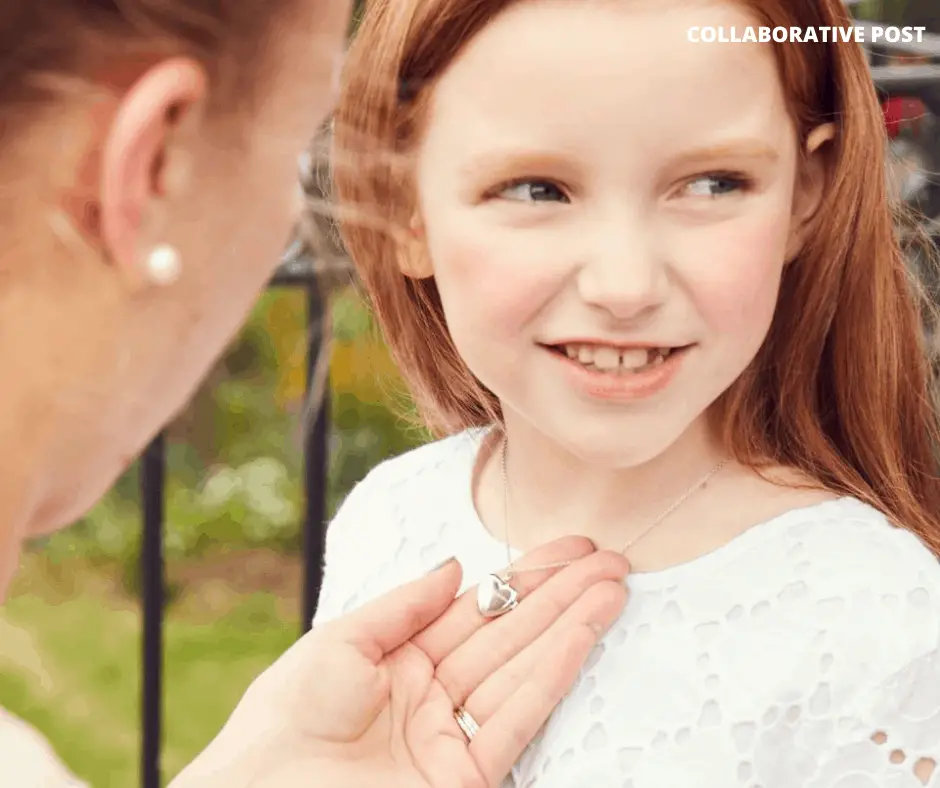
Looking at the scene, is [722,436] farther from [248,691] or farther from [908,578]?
[248,691]

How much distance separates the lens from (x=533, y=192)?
51 centimetres

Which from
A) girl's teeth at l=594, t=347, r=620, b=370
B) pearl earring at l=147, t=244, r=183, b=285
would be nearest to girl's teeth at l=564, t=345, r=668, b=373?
girl's teeth at l=594, t=347, r=620, b=370

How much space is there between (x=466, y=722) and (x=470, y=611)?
0.19 ft

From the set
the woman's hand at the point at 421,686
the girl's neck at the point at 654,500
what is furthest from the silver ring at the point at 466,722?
the girl's neck at the point at 654,500

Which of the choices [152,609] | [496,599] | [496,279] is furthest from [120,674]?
[496,279]

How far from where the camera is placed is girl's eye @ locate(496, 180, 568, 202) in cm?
50

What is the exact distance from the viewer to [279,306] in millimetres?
606

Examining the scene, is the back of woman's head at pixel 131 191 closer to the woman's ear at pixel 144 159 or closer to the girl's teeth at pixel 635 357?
the woman's ear at pixel 144 159

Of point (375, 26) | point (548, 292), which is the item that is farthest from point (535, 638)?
point (375, 26)

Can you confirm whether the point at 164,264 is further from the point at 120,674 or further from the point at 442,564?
the point at 120,674

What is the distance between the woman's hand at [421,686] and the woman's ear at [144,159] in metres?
0.29

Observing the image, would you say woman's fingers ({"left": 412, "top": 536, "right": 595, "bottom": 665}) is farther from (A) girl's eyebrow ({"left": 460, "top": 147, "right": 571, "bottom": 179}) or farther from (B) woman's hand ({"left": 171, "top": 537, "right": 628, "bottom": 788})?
(A) girl's eyebrow ({"left": 460, "top": 147, "right": 571, "bottom": 179})

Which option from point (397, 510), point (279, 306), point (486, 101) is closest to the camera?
point (486, 101)

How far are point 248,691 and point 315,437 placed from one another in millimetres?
178
